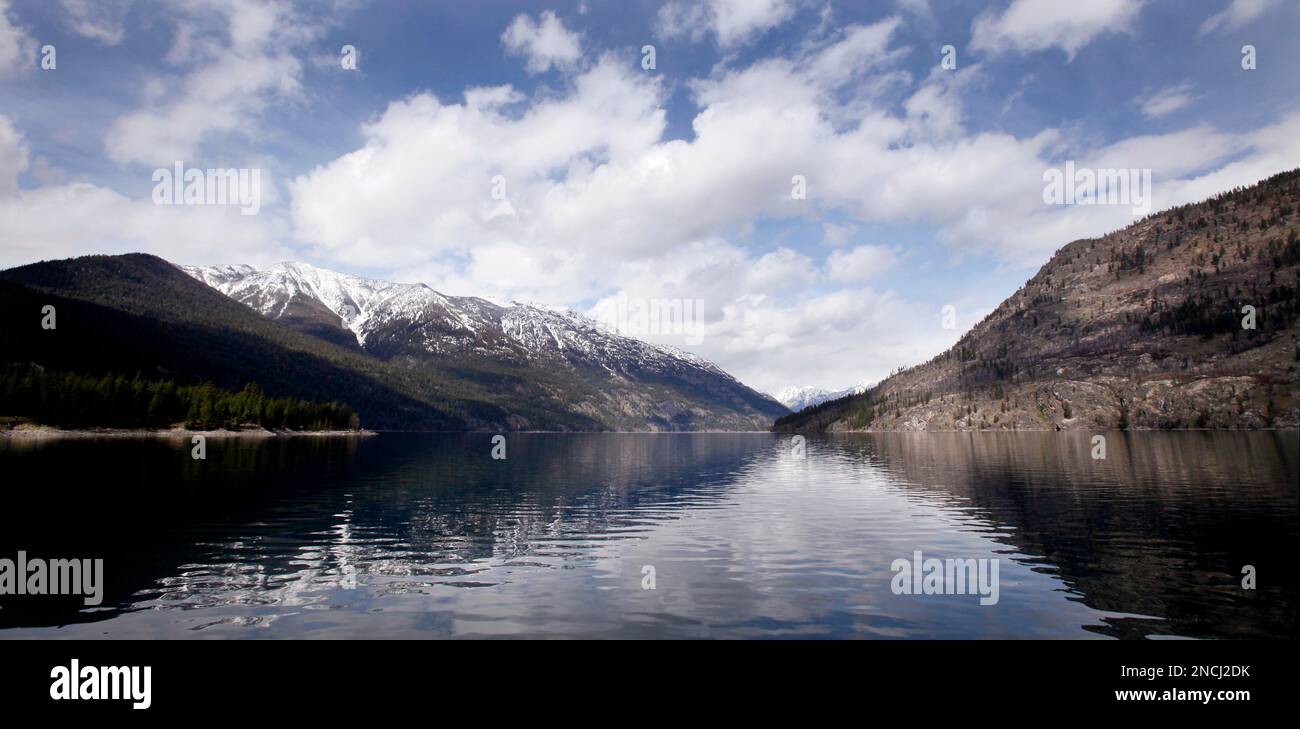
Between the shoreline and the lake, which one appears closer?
the lake

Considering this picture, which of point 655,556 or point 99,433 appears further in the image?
point 99,433

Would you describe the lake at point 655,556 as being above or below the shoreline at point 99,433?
below

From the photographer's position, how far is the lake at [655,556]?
2330 cm

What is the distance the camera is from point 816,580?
30.3 m

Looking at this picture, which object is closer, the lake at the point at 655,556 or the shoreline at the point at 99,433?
the lake at the point at 655,556

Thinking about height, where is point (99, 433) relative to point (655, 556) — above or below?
above

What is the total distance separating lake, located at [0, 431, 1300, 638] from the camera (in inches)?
917

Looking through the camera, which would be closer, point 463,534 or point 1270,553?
point 1270,553

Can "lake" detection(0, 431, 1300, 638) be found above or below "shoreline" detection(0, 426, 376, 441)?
below

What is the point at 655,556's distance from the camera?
3647 centimetres
